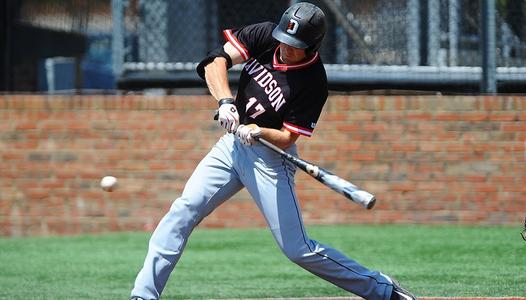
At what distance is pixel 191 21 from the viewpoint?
11172 millimetres

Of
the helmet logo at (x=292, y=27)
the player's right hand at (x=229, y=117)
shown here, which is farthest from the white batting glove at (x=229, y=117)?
the helmet logo at (x=292, y=27)

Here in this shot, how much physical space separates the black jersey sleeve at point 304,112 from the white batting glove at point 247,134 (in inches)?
9.4

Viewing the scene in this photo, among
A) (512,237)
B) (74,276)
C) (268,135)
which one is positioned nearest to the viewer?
(268,135)

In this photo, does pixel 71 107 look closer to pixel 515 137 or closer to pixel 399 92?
pixel 399 92

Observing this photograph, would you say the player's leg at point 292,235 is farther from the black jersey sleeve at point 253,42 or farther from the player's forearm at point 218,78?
the black jersey sleeve at point 253,42

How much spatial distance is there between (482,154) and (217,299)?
4.72 meters

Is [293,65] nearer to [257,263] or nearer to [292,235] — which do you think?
[292,235]

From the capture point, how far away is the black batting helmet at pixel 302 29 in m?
5.46

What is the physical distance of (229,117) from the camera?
213 inches

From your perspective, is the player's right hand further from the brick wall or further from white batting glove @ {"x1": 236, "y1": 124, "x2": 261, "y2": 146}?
the brick wall

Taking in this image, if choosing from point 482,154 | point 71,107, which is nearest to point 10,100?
point 71,107

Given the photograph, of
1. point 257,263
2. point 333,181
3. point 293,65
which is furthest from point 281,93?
point 257,263

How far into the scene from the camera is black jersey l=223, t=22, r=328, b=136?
5.60m

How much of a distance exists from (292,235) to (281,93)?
83cm
